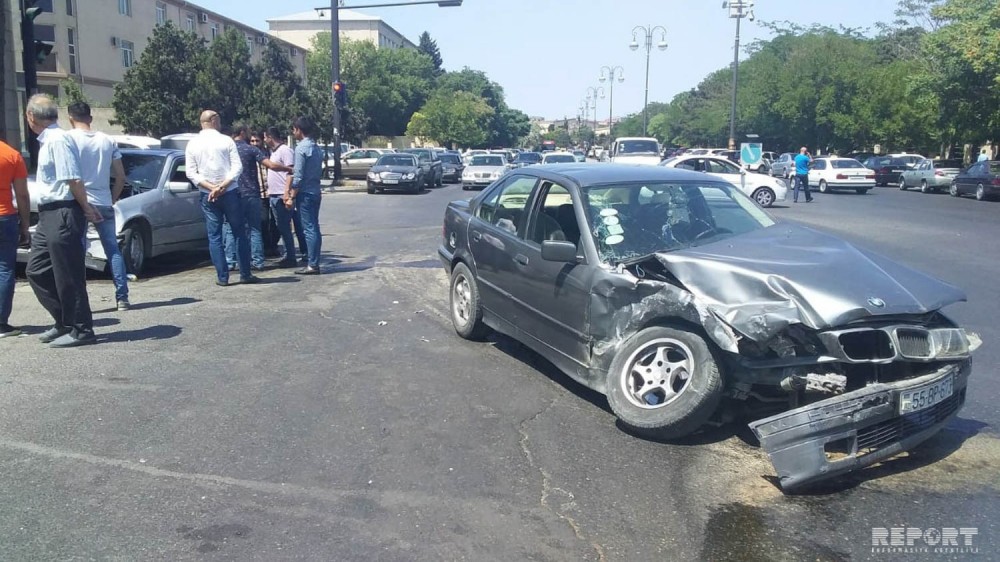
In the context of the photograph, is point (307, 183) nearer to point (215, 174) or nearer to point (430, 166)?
point (215, 174)

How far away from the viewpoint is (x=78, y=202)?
6312 mm

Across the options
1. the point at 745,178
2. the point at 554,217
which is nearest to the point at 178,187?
the point at 554,217

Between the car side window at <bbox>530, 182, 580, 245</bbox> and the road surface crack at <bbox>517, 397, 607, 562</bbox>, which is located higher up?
the car side window at <bbox>530, 182, 580, 245</bbox>

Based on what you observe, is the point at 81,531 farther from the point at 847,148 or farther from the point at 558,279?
the point at 847,148

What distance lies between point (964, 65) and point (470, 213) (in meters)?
33.3

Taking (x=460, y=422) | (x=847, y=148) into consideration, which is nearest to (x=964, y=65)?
(x=847, y=148)

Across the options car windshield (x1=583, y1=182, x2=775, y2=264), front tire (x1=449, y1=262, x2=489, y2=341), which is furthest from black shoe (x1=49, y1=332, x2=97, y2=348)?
car windshield (x1=583, y1=182, x2=775, y2=264)

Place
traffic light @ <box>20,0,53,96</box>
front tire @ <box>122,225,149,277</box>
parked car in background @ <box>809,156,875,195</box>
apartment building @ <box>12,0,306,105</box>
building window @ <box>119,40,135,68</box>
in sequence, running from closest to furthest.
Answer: front tire @ <box>122,225,149,277</box> < traffic light @ <box>20,0,53,96</box> < parked car in background @ <box>809,156,875,195</box> < apartment building @ <box>12,0,306,105</box> < building window @ <box>119,40,135,68</box>

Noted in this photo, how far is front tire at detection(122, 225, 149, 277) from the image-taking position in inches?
370

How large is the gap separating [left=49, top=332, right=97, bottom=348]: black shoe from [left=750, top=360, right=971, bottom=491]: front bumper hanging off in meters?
5.20

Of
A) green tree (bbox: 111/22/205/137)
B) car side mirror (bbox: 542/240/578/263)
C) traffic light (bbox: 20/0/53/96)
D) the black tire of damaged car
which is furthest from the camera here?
green tree (bbox: 111/22/205/137)

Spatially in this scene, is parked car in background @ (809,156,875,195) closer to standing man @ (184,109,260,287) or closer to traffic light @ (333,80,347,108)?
traffic light @ (333,80,347,108)

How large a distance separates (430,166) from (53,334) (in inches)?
1000

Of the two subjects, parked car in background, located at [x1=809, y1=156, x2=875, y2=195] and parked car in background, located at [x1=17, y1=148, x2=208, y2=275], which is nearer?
parked car in background, located at [x1=17, y1=148, x2=208, y2=275]
